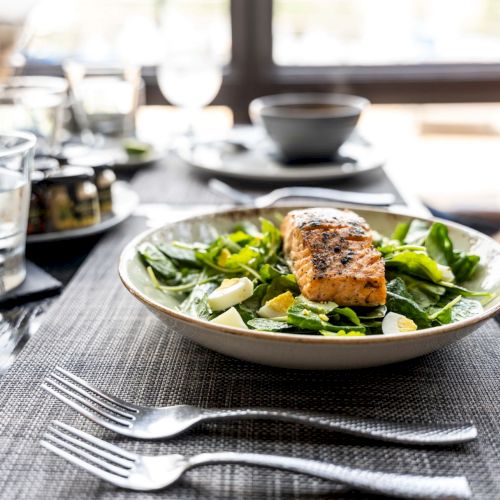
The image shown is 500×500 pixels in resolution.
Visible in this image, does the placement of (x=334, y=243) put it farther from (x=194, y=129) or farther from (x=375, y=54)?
(x=375, y=54)

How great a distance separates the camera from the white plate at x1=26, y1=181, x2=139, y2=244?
4.44ft

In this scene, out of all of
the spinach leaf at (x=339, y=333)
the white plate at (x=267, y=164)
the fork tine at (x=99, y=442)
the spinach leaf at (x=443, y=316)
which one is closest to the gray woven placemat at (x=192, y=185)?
the white plate at (x=267, y=164)

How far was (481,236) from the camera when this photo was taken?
3.64ft

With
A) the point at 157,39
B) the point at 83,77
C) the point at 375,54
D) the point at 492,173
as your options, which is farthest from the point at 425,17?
the point at 83,77

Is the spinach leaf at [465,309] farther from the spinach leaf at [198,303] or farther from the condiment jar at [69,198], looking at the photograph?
the condiment jar at [69,198]

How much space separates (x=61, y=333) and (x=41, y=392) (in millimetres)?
180

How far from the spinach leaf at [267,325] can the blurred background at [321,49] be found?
2.71m

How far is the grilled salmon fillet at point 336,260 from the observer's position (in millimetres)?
887

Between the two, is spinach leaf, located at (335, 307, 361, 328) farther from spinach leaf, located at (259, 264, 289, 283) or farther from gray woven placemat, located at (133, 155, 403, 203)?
gray woven placemat, located at (133, 155, 403, 203)

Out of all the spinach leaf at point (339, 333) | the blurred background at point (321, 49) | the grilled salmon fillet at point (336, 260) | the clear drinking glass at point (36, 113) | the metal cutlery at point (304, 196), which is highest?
the grilled salmon fillet at point (336, 260)

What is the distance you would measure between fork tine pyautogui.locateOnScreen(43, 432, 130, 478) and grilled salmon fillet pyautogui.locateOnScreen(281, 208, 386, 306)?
1.12 feet

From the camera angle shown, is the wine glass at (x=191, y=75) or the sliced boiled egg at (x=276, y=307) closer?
the sliced boiled egg at (x=276, y=307)

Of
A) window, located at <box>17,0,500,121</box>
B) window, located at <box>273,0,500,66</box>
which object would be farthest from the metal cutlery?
window, located at <box>273,0,500,66</box>

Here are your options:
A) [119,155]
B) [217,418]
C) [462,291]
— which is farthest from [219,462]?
[119,155]
